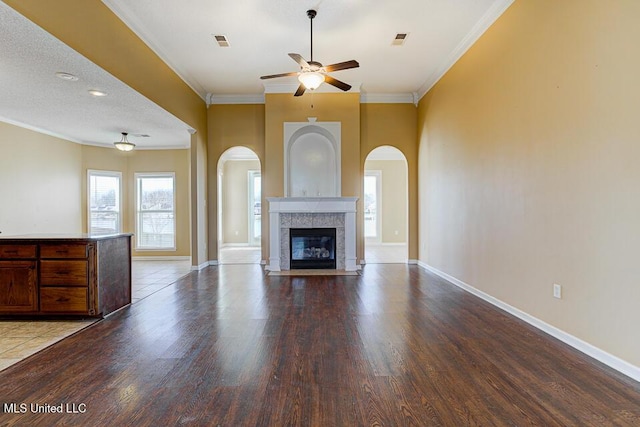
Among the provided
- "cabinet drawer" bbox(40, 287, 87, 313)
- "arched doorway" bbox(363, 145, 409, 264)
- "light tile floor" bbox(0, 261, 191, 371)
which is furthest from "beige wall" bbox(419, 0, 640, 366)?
"arched doorway" bbox(363, 145, 409, 264)

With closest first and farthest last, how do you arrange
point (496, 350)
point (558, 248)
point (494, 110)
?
point (496, 350) → point (558, 248) → point (494, 110)

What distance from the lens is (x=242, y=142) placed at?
671 cm

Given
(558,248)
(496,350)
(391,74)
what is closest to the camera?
(496,350)

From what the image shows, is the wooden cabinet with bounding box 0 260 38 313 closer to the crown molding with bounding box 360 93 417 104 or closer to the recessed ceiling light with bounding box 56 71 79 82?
the recessed ceiling light with bounding box 56 71 79 82

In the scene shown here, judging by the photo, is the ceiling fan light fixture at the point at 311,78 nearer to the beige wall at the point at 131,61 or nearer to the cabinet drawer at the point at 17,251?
the beige wall at the point at 131,61

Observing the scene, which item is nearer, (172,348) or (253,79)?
(172,348)

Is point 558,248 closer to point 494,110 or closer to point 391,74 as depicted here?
point 494,110

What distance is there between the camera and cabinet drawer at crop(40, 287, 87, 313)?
3.38m

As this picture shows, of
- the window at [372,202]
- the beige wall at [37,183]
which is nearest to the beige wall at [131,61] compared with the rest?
the beige wall at [37,183]

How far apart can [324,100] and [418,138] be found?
6.83 feet

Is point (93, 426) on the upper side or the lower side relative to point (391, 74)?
lower

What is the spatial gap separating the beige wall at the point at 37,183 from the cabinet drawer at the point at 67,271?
3.68 metres

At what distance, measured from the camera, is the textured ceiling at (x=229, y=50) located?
358 centimetres

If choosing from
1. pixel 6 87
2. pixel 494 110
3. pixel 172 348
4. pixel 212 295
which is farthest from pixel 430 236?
pixel 6 87
